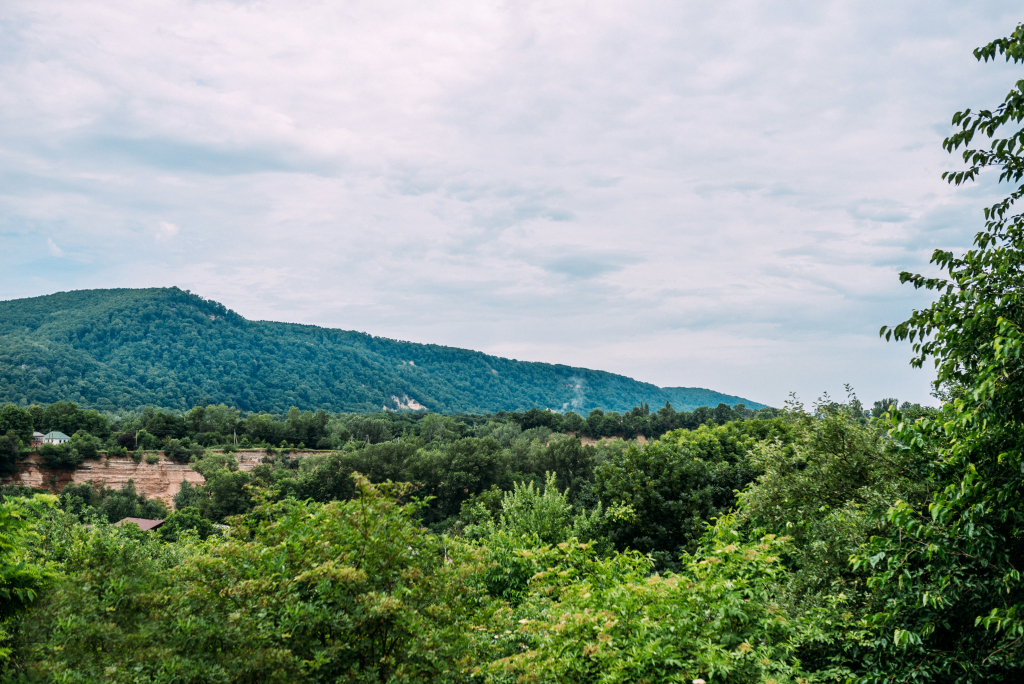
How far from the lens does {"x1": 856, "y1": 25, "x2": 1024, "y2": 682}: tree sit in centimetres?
479

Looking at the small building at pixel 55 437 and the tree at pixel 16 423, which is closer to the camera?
the tree at pixel 16 423

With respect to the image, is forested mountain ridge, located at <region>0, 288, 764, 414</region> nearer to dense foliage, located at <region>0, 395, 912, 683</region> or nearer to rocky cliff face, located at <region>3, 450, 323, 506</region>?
rocky cliff face, located at <region>3, 450, 323, 506</region>

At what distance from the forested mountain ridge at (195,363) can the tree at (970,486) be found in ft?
353

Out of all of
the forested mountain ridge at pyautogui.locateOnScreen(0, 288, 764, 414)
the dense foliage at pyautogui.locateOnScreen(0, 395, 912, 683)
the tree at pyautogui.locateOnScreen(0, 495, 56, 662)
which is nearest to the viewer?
the dense foliage at pyautogui.locateOnScreen(0, 395, 912, 683)

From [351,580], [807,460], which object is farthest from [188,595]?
[807,460]

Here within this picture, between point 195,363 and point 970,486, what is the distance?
142907mm

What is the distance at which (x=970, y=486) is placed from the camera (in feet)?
16.1

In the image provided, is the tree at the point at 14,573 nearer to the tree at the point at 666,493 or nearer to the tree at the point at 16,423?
the tree at the point at 666,493

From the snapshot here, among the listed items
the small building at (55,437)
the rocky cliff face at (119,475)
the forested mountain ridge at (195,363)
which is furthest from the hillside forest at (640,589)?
the forested mountain ridge at (195,363)

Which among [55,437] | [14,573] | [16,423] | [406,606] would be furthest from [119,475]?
[406,606]

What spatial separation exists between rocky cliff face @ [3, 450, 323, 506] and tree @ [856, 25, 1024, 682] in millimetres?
58257

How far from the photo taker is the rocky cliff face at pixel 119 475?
52.8 metres

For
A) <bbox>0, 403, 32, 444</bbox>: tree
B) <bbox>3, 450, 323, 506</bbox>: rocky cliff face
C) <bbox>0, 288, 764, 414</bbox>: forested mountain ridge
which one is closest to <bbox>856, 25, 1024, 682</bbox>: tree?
<bbox>3, 450, 323, 506</bbox>: rocky cliff face

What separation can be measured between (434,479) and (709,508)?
101 ft
